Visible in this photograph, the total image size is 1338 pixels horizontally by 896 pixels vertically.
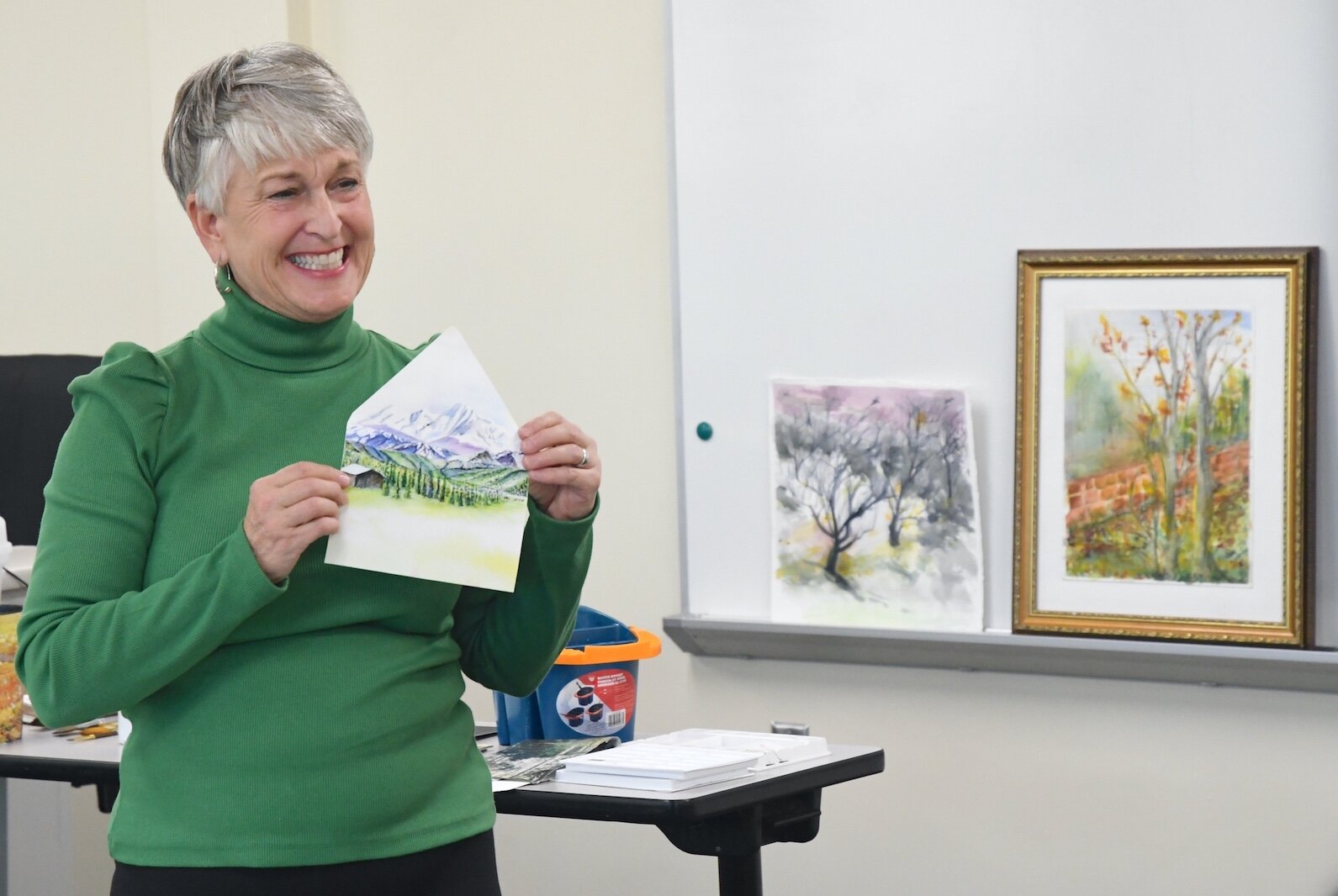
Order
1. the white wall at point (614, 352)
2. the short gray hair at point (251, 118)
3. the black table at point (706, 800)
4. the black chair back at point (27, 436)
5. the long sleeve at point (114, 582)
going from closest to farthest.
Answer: the long sleeve at point (114, 582)
the short gray hair at point (251, 118)
the black table at point (706, 800)
the white wall at point (614, 352)
the black chair back at point (27, 436)

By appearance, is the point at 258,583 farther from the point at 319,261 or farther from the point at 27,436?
the point at 27,436

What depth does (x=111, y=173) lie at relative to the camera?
139 inches

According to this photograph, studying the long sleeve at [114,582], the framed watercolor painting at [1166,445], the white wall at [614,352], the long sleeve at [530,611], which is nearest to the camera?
the long sleeve at [114,582]

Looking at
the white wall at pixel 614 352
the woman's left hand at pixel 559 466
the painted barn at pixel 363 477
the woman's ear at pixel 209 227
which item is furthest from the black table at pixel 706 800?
the white wall at pixel 614 352

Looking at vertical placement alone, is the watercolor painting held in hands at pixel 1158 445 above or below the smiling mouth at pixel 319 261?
below

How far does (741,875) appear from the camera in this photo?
1.91 metres

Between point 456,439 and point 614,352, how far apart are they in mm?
1770

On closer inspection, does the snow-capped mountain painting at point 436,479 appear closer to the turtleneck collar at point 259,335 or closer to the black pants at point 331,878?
the turtleneck collar at point 259,335

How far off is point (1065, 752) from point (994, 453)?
1.91 feet

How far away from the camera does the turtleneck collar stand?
4.55ft

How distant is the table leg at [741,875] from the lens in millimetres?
1899

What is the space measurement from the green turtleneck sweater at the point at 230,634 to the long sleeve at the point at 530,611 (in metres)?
0.10

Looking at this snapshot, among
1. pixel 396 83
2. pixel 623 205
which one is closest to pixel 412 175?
pixel 396 83

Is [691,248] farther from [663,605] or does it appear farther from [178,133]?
[178,133]
